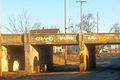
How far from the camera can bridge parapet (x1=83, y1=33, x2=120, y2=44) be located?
4875 centimetres

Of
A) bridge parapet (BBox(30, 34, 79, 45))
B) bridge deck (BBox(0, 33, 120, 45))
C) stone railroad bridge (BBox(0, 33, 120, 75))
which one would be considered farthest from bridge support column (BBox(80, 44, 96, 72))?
bridge parapet (BBox(30, 34, 79, 45))

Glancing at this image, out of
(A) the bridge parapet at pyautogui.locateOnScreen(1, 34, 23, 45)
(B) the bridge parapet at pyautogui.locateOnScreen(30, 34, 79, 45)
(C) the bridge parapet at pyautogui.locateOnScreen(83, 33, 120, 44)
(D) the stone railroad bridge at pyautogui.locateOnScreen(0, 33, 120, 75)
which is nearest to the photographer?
(C) the bridge parapet at pyautogui.locateOnScreen(83, 33, 120, 44)

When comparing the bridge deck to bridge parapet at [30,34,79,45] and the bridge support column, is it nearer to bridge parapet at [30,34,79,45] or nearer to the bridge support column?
bridge parapet at [30,34,79,45]

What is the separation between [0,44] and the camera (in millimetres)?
49719

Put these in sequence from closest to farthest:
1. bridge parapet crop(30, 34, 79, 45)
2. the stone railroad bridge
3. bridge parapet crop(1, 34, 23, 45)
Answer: the stone railroad bridge
bridge parapet crop(30, 34, 79, 45)
bridge parapet crop(1, 34, 23, 45)

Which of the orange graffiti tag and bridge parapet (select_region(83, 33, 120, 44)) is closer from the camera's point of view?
bridge parapet (select_region(83, 33, 120, 44))

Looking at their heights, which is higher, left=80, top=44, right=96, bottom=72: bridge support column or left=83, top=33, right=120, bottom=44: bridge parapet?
left=83, top=33, right=120, bottom=44: bridge parapet

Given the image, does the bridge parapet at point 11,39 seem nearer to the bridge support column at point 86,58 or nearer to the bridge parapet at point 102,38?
the bridge support column at point 86,58

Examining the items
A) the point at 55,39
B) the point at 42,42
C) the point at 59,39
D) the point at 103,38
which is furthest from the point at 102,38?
the point at 42,42

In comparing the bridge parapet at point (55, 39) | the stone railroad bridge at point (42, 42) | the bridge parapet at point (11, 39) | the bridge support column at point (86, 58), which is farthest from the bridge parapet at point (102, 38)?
the bridge parapet at point (11, 39)

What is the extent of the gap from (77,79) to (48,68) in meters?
21.4

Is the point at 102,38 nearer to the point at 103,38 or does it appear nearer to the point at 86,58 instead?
the point at 103,38

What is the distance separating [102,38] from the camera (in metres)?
48.9

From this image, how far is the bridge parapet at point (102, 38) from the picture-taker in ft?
160
